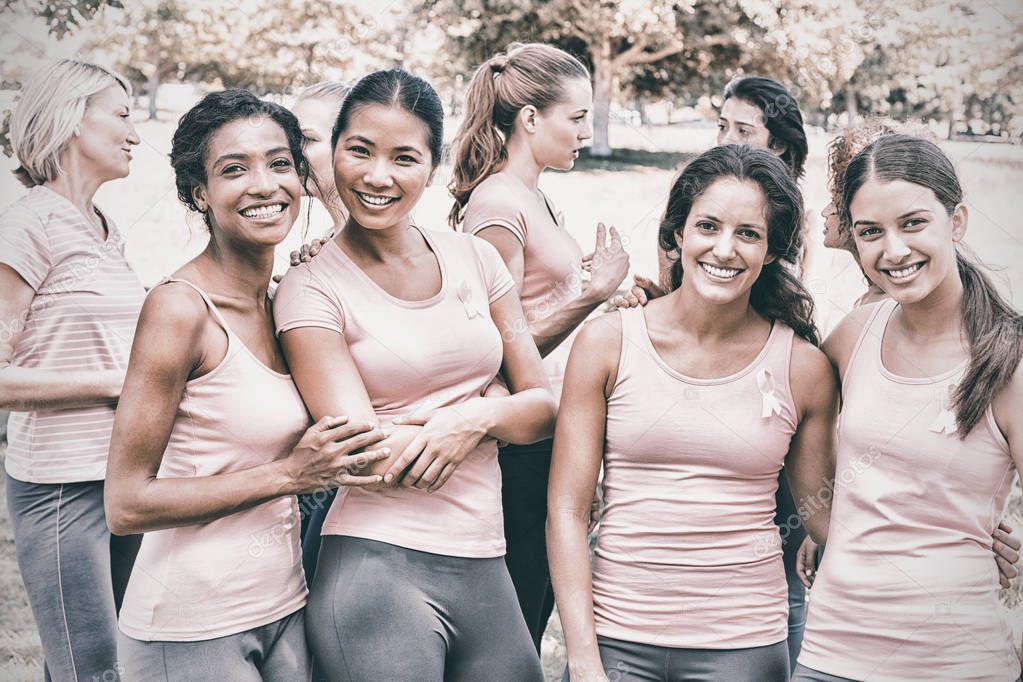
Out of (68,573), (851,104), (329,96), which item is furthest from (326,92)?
(851,104)

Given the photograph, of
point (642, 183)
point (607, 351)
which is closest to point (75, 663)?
point (607, 351)

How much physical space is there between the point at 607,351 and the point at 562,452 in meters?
0.25

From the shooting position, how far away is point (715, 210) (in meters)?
2.27

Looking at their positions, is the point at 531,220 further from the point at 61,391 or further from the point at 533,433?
the point at 61,391

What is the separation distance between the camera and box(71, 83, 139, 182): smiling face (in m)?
2.84

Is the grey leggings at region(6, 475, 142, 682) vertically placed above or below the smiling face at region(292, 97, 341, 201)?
below

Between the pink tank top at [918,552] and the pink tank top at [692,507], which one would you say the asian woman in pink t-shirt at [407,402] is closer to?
the pink tank top at [692,507]

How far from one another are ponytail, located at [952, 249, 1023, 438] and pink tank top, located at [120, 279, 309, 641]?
53.5 inches

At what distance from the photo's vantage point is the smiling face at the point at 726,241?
88.3 inches

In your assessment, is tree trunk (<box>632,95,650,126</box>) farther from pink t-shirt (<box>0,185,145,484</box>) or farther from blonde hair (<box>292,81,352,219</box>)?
pink t-shirt (<box>0,185,145,484</box>)

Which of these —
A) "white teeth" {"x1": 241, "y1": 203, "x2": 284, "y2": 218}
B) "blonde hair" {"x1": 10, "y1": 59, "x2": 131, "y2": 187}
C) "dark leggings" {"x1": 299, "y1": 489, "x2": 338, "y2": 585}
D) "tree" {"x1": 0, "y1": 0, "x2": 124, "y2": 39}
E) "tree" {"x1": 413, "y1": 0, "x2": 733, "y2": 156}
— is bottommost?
"dark leggings" {"x1": 299, "y1": 489, "x2": 338, "y2": 585}

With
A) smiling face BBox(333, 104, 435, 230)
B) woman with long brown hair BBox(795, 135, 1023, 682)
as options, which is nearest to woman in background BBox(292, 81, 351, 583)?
smiling face BBox(333, 104, 435, 230)

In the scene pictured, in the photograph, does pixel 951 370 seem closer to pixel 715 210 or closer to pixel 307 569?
pixel 715 210

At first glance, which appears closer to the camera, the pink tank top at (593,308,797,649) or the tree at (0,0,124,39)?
the pink tank top at (593,308,797,649)
